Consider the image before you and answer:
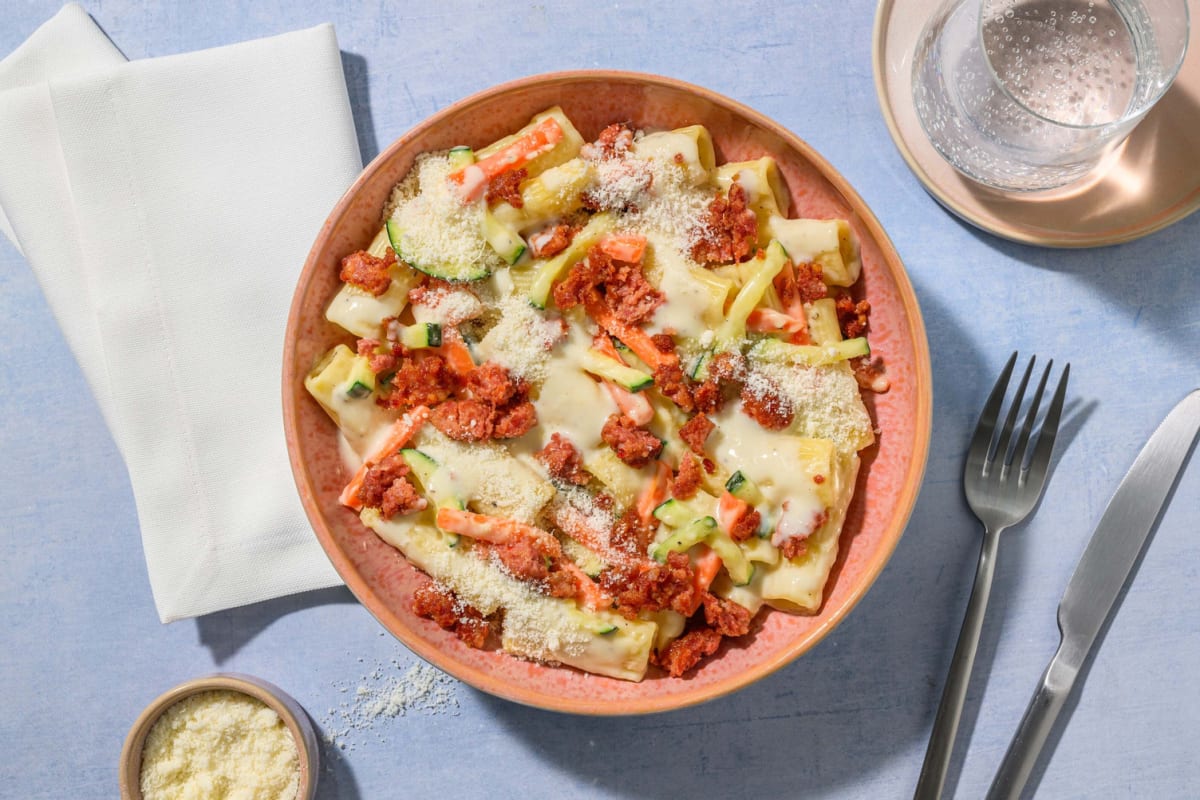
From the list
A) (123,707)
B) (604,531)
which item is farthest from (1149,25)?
(123,707)

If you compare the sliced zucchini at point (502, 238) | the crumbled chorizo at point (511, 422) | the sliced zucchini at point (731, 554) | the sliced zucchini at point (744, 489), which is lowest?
the sliced zucchini at point (731, 554)

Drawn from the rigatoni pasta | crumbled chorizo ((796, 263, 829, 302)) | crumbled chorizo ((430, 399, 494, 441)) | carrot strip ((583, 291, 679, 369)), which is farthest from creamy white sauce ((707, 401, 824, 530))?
crumbled chorizo ((430, 399, 494, 441))

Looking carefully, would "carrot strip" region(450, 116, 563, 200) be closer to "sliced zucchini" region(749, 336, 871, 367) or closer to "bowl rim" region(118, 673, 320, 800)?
"sliced zucchini" region(749, 336, 871, 367)

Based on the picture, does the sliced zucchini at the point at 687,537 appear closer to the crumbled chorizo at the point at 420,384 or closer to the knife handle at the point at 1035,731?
the crumbled chorizo at the point at 420,384

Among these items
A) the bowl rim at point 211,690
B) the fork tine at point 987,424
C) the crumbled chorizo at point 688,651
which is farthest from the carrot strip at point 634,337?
the bowl rim at point 211,690

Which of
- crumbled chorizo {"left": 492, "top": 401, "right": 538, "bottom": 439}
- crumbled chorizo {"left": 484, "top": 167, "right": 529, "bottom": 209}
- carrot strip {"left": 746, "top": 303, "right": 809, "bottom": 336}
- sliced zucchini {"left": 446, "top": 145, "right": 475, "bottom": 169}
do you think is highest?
sliced zucchini {"left": 446, "top": 145, "right": 475, "bottom": 169}

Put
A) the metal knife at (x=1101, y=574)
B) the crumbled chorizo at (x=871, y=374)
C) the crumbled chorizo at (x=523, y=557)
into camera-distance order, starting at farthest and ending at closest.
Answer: the metal knife at (x=1101, y=574)
the crumbled chorizo at (x=871, y=374)
the crumbled chorizo at (x=523, y=557)

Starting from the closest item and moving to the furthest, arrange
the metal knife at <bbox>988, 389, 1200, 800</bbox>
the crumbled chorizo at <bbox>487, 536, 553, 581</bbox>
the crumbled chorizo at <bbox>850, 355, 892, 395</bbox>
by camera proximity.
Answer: the crumbled chorizo at <bbox>487, 536, 553, 581</bbox> → the crumbled chorizo at <bbox>850, 355, 892, 395</bbox> → the metal knife at <bbox>988, 389, 1200, 800</bbox>
